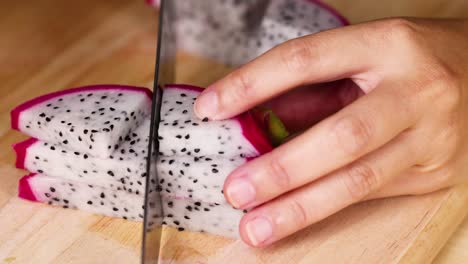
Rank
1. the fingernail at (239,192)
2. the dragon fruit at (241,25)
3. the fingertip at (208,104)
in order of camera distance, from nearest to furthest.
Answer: the fingernail at (239,192) < the fingertip at (208,104) < the dragon fruit at (241,25)

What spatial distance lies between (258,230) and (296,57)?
18.1 inches

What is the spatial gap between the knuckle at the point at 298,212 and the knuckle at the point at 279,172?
69mm

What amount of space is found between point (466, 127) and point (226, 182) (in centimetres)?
77

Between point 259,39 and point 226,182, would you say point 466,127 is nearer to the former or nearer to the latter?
point 226,182

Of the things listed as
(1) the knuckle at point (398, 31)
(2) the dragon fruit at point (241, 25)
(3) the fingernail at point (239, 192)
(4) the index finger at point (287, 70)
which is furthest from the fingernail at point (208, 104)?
(2) the dragon fruit at point (241, 25)

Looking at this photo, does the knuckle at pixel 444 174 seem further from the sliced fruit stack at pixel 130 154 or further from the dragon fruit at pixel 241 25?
the dragon fruit at pixel 241 25

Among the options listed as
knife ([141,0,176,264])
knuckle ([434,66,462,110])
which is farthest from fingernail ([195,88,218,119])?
knuckle ([434,66,462,110])

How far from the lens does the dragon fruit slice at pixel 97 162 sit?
2074mm

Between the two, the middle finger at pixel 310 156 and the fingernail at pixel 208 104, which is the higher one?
the fingernail at pixel 208 104

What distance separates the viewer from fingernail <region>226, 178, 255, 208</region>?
188 cm

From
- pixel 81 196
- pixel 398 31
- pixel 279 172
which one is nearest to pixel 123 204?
pixel 81 196

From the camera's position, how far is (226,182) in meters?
1.89

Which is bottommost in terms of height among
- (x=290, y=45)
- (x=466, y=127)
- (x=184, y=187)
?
(x=184, y=187)

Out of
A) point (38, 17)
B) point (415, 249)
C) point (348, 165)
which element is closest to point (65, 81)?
point (38, 17)
